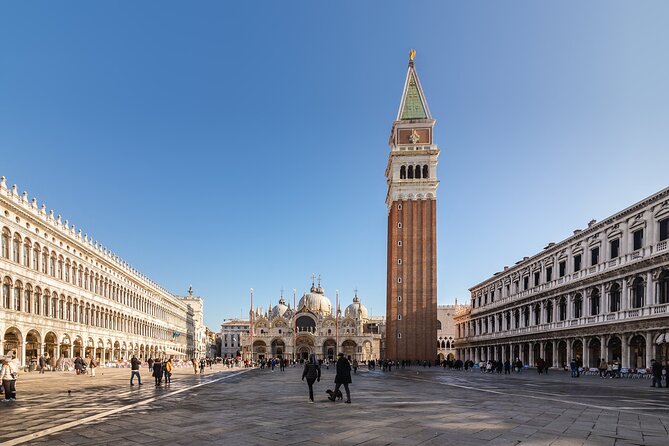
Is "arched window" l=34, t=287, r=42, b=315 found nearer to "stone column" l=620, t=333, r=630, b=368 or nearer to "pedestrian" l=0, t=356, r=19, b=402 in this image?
"pedestrian" l=0, t=356, r=19, b=402

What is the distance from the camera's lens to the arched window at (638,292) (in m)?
32.2

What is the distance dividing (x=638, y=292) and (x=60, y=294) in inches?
1739

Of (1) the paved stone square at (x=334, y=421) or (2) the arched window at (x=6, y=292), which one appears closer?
(1) the paved stone square at (x=334, y=421)

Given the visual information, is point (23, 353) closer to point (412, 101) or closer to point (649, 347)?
point (649, 347)

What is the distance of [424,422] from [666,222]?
87.6ft

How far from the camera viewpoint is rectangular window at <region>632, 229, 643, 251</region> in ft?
109

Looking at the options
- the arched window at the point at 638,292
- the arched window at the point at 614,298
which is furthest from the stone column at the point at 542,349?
Answer: the arched window at the point at 638,292

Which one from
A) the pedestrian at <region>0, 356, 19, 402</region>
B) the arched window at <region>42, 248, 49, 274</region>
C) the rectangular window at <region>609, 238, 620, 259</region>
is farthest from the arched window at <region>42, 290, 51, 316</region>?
the rectangular window at <region>609, 238, 620, 259</region>

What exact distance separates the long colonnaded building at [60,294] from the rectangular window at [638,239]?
136 ft

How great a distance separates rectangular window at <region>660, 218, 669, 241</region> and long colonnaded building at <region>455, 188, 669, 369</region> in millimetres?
59

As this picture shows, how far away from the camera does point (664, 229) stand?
30.6 meters

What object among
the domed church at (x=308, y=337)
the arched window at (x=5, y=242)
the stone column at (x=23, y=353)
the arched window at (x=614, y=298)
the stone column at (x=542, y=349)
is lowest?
the domed church at (x=308, y=337)

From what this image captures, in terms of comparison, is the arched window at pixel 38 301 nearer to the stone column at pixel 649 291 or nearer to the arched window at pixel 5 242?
the arched window at pixel 5 242

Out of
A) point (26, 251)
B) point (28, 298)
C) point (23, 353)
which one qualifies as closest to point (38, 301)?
point (28, 298)
